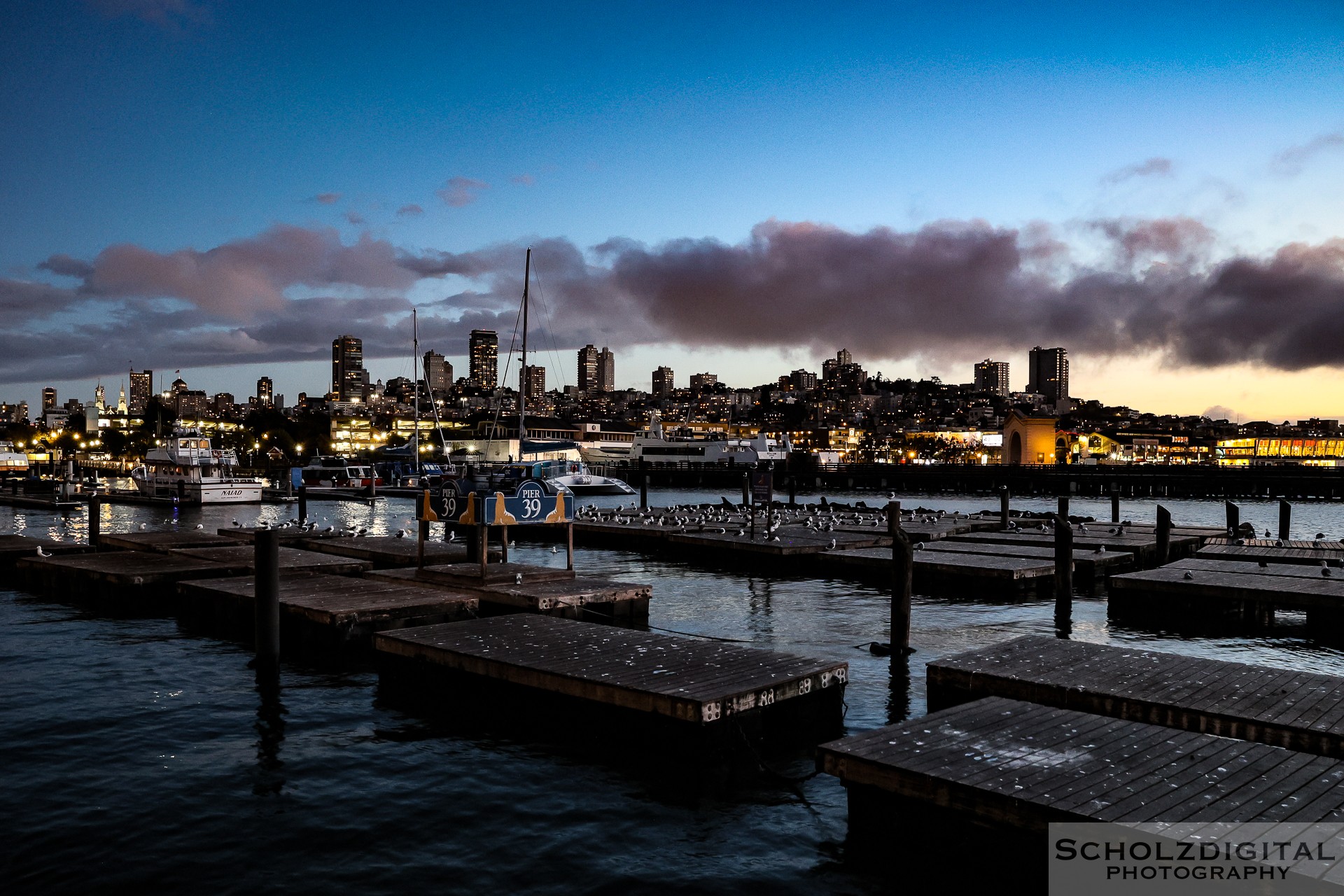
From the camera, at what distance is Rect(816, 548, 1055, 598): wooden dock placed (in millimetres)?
23047

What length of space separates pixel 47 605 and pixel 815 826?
65.8 ft

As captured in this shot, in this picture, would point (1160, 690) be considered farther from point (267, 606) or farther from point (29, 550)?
point (29, 550)

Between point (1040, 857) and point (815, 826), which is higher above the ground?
point (1040, 857)

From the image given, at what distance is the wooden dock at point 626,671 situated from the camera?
1015 centimetres

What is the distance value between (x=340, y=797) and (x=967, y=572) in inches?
703

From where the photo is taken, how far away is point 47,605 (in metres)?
21.3

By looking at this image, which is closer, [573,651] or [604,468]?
[573,651]

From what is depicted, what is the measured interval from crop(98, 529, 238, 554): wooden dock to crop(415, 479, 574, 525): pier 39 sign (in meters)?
9.76

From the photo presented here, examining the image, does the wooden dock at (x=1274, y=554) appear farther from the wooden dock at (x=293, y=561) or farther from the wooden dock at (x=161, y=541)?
the wooden dock at (x=161, y=541)

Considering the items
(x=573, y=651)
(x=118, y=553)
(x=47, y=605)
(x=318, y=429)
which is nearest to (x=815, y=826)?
(x=573, y=651)

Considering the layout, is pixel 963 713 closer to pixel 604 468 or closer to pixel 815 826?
pixel 815 826

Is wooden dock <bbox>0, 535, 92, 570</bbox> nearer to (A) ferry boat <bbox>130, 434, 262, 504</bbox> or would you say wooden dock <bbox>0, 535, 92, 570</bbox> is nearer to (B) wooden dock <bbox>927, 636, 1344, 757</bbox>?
(B) wooden dock <bbox>927, 636, 1344, 757</bbox>

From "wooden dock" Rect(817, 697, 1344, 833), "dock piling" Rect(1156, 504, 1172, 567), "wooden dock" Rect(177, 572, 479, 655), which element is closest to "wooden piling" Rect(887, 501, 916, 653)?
"wooden dock" Rect(817, 697, 1344, 833)

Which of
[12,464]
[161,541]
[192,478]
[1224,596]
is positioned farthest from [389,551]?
[12,464]
